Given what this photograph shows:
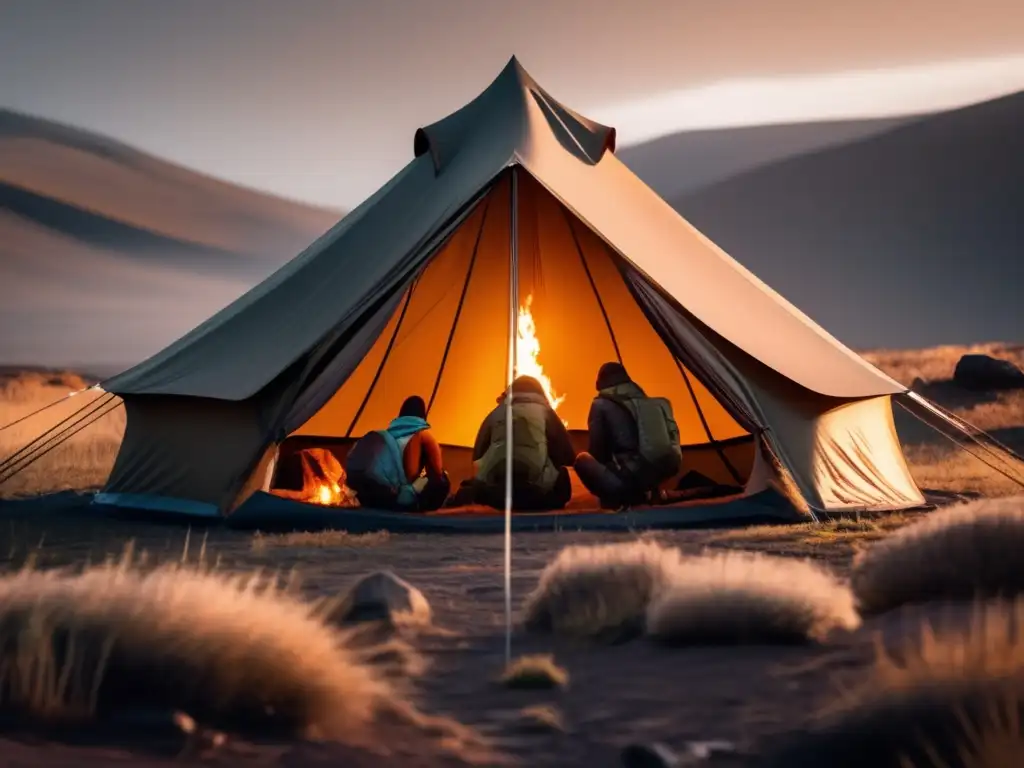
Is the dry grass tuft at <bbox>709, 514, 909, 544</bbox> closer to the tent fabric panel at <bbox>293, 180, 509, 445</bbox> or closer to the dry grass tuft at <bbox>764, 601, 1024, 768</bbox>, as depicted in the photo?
the tent fabric panel at <bbox>293, 180, 509, 445</bbox>

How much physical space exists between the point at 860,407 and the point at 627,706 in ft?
20.7

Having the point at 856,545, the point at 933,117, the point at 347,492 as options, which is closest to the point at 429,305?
the point at 347,492

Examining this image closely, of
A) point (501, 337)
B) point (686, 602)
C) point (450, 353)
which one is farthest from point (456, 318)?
point (686, 602)

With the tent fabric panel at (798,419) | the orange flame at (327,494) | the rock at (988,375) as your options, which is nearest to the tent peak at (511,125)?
the tent fabric panel at (798,419)

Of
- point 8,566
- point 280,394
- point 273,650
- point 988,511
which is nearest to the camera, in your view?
point 273,650

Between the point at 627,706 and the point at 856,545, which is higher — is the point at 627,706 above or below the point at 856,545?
below

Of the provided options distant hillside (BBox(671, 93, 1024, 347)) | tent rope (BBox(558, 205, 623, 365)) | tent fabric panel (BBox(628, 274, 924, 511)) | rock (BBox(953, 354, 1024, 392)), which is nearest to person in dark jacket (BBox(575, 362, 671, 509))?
tent fabric panel (BBox(628, 274, 924, 511))

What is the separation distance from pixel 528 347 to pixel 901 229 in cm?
6131

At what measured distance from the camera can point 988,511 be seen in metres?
6.46

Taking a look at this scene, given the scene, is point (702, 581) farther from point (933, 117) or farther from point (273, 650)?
point (933, 117)

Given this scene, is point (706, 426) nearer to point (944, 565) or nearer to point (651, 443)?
point (651, 443)

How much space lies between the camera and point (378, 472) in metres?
9.70

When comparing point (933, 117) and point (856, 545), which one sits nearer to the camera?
point (856, 545)

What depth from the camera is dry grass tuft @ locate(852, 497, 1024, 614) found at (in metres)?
5.77
